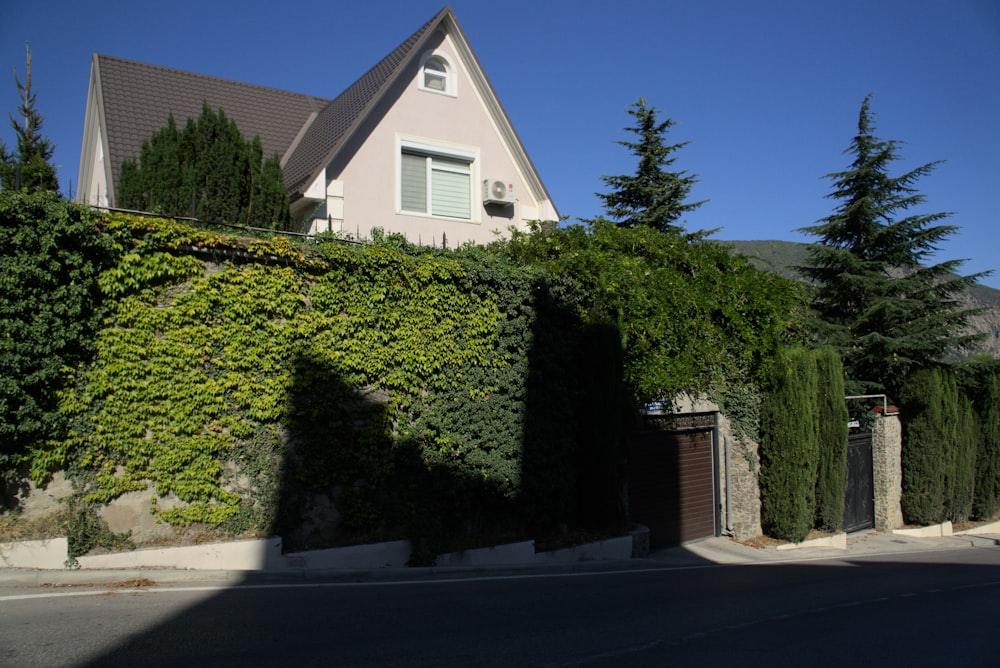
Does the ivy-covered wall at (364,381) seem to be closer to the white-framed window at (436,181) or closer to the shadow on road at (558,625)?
the shadow on road at (558,625)

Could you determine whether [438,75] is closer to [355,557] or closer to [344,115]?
[344,115]

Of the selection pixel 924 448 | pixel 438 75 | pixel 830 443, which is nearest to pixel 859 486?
pixel 924 448

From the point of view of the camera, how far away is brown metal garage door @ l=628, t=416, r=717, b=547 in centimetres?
1333

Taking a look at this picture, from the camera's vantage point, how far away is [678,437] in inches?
556

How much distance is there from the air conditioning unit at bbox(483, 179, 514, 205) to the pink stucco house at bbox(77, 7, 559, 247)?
0.9 inches

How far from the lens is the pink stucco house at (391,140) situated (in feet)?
48.1

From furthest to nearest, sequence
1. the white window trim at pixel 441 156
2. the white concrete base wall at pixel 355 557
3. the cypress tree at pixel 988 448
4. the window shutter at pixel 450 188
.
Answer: the cypress tree at pixel 988 448 < the window shutter at pixel 450 188 < the white window trim at pixel 441 156 < the white concrete base wall at pixel 355 557

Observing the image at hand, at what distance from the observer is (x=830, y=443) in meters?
16.2

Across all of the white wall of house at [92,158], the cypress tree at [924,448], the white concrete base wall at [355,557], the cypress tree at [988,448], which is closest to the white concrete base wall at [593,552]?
the white concrete base wall at [355,557]

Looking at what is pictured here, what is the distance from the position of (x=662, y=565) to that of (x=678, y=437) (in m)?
3.18

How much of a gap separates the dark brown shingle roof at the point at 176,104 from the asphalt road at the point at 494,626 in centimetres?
1013

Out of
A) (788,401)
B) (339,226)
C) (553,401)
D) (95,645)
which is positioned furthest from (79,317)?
(788,401)

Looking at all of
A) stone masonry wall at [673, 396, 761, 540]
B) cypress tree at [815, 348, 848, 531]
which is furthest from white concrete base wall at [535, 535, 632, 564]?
cypress tree at [815, 348, 848, 531]

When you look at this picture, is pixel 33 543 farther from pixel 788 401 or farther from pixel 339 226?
pixel 788 401
